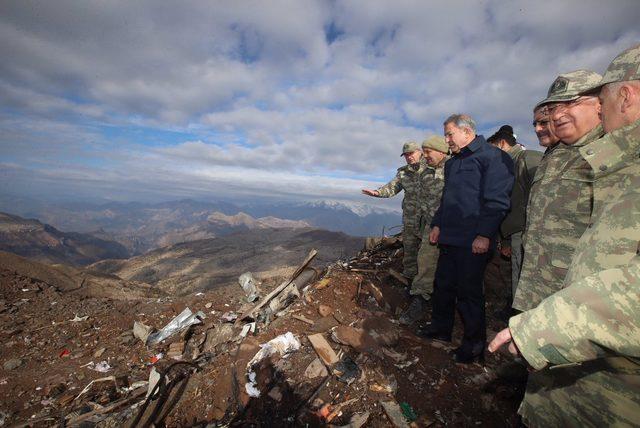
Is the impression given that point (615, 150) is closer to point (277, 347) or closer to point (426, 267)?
point (426, 267)

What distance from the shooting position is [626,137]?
5.18 ft

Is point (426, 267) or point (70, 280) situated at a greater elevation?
point (426, 267)

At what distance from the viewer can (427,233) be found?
4.80 m

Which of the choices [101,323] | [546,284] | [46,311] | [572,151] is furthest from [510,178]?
[46,311]

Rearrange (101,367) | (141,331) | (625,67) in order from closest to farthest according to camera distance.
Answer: (625,67)
(101,367)
(141,331)

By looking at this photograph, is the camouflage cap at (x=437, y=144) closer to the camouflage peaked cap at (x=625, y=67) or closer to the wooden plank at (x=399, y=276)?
the wooden plank at (x=399, y=276)

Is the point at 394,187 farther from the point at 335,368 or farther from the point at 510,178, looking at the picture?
the point at 335,368

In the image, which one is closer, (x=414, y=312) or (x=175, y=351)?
(x=414, y=312)

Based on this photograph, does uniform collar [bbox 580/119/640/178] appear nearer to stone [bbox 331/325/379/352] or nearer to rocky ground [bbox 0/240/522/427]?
rocky ground [bbox 0/240/522/427]

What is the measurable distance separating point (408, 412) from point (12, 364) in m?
6.44

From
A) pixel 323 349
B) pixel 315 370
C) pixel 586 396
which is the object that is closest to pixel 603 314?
pixel 586 396

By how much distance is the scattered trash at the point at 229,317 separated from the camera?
5.86 m

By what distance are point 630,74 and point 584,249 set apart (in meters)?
0.93

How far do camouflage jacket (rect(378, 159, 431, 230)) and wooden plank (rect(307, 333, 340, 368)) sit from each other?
2.70 m
